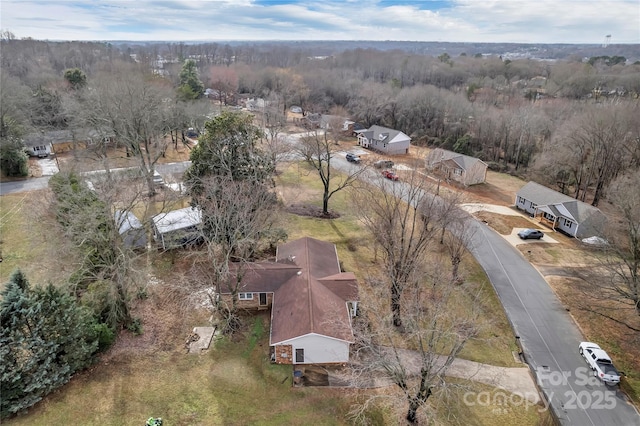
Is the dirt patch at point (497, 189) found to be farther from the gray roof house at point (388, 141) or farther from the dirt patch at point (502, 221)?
the gray roof house at point (388, 141)

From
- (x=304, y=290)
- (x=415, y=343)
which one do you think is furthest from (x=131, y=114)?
(x=415, y=343)

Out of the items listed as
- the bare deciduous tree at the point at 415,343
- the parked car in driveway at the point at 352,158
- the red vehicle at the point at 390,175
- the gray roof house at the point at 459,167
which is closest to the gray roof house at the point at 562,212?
the gray roof house at the point at 459,167

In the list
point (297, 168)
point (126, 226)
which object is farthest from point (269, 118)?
point (126, 226)

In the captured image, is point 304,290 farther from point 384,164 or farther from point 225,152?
point 384,164

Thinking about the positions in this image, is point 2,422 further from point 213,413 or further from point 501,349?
point 501,349

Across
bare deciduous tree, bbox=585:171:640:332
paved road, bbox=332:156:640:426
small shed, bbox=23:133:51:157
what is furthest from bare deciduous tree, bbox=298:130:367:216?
small shed, bbox=23:133:51:157

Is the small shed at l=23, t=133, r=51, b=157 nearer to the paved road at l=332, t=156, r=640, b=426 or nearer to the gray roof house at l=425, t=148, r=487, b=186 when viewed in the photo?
the gray roof house at l=425, t=148, r=487, b=186

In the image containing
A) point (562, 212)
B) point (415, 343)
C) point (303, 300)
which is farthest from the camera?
point (562, 212)
